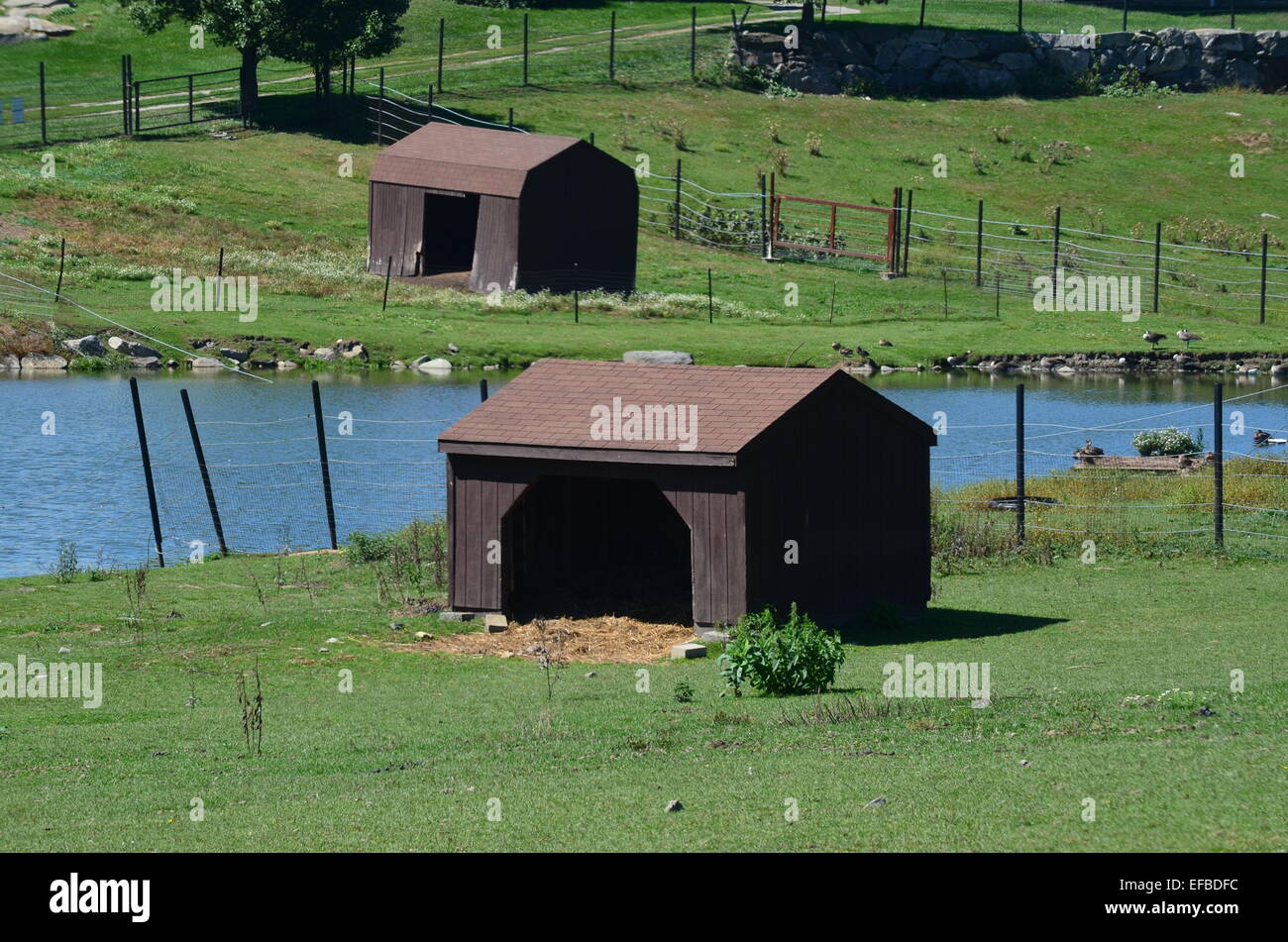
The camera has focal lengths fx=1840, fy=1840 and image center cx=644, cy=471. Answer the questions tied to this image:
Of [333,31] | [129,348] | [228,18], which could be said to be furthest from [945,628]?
[333,31]

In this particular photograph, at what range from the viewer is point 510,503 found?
25109mm

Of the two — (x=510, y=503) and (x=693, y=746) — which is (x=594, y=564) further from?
(x=693, y=746)

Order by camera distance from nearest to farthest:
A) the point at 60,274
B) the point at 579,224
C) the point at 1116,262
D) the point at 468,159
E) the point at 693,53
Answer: the point at 60,274
the point at 468,159
the point at 579,224
the point at 1116,262
the point at 693,53

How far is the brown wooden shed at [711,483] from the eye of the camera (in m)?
23.6

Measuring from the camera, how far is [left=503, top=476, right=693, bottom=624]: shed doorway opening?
2655 cm

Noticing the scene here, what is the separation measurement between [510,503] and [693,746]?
27.4 ft

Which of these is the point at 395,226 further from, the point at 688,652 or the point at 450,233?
the point at 688,652

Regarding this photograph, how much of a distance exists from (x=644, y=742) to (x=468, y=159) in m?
49.0

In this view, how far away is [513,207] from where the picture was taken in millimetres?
62125

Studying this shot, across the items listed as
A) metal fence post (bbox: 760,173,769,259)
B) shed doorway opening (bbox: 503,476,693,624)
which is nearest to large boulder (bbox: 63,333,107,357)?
metal fence post (bbox: 760,173,769,259)

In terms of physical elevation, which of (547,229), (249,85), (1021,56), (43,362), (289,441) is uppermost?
(1021,56)

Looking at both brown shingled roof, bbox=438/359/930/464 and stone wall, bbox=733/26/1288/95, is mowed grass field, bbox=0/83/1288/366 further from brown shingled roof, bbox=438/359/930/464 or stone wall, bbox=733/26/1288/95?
brown shingled roof, bbox=438/359/930/464

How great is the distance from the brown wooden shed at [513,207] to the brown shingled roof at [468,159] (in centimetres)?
4

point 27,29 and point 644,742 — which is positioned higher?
point 27,29
